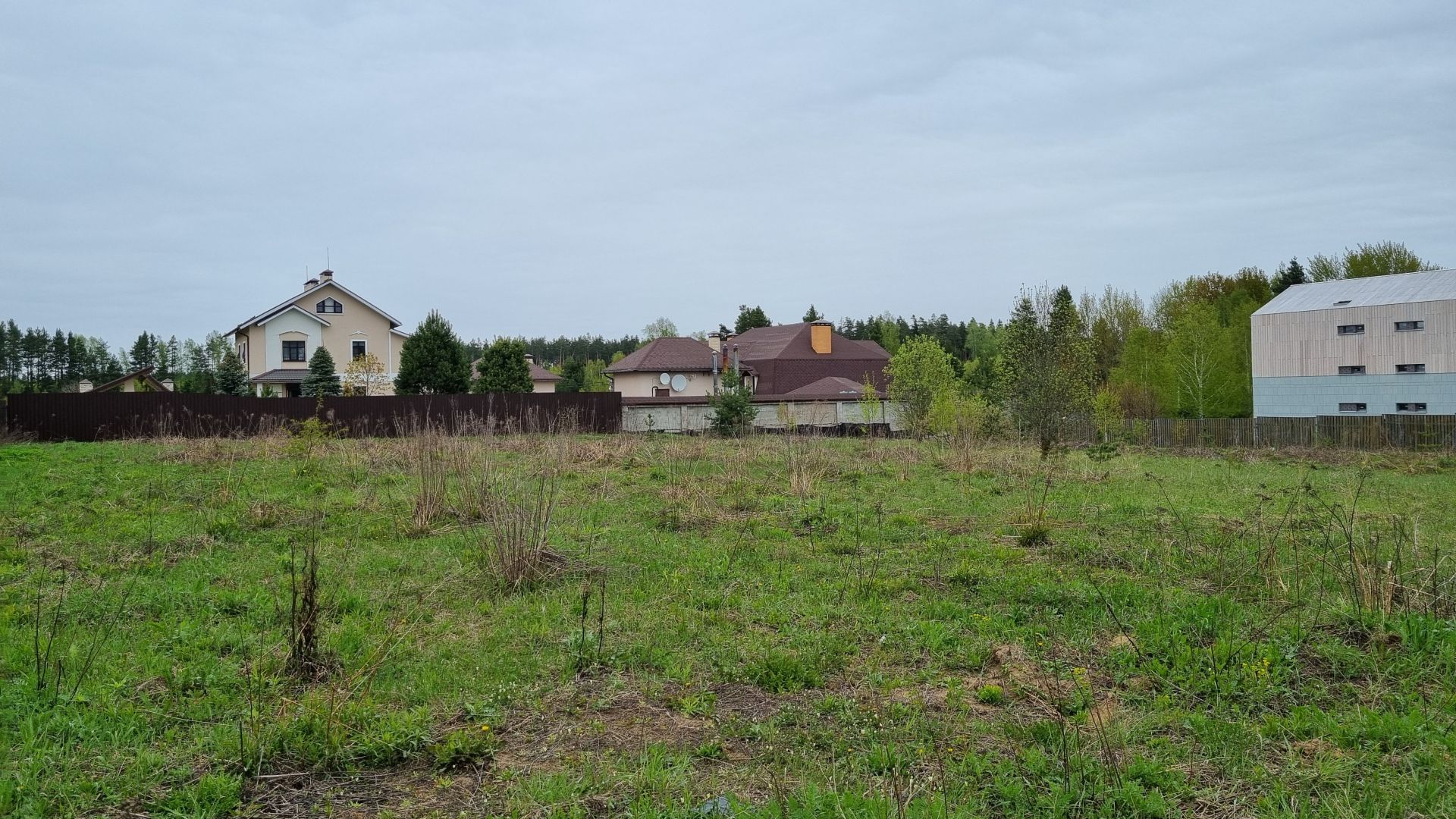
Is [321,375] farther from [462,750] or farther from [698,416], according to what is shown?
[462,750]

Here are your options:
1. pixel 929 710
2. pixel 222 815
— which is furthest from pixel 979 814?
pixel 222 815

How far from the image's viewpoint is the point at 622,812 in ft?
11.0

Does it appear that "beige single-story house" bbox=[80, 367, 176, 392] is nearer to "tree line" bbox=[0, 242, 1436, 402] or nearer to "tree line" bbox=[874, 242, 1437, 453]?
"tree line" bbox=[0, 242, 1436, 402]

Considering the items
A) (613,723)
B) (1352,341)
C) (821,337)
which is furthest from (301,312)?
(1352,341)

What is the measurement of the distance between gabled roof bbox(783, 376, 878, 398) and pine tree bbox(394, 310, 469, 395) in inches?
697

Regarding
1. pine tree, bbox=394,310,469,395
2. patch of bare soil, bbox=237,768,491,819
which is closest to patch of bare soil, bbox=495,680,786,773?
patch of bare soil, bbox=237,768,491,819

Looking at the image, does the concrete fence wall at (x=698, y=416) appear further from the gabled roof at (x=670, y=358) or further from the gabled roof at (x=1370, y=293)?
the gabled roof at (x=1370, y=293)

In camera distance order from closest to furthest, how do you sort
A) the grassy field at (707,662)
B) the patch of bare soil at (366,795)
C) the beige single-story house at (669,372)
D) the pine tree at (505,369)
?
1. the patch of bare soil at (366,795)
2. the grassy field at (707,662)
3. the pine tree at (505,369)
4. the beige single-story house at (669,372)

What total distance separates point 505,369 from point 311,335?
11247 mm

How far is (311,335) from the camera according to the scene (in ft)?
149

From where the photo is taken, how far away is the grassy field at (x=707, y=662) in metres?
3.54

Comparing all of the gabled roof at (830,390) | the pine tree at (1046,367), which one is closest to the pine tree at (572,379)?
the gabled roof at (830,390)

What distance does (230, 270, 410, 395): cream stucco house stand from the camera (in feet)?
145

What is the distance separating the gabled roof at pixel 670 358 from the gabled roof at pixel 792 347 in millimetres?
2655
